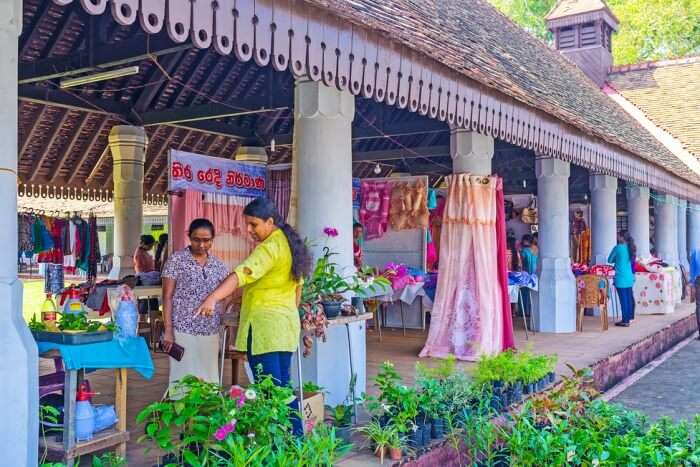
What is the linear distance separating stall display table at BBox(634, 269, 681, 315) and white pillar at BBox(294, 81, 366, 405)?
368 inches

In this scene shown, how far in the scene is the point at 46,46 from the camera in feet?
24.6

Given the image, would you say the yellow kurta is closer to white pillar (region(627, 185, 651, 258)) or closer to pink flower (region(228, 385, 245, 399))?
pink flower (region(228, 385, 245, 399))

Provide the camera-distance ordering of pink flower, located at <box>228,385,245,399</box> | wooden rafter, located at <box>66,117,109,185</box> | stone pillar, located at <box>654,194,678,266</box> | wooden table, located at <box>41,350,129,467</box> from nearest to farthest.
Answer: pink flower, located at <box>228,385,245,399</box>, wooden table, located at <box>41,350,129,467</box>, wooden rafter, located at <box>66,117,109,185</box>, stone pillar, located at <box>654,194,678,266</box>

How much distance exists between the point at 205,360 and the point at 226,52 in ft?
7.27

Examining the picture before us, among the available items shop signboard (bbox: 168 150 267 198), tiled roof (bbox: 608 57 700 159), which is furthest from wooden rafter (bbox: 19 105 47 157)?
tiled roof (bbox: 608 57 700 159)

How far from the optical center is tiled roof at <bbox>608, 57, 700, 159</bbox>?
804 inches

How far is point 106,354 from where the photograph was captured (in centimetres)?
390

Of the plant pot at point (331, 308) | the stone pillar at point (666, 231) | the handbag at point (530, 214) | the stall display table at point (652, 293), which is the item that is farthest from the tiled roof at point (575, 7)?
the plant pot at point (331, 308)

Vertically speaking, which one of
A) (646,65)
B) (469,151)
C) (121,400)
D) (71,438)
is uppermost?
(646,65)

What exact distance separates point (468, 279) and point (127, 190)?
5.31 m

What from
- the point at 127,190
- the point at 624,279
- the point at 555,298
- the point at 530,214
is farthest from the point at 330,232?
the point at 530,214

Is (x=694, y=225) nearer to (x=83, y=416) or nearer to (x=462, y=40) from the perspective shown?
(x=462, y=40)

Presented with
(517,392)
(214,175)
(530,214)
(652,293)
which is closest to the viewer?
(517,392)

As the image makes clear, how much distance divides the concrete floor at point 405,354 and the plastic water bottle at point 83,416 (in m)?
0.41
